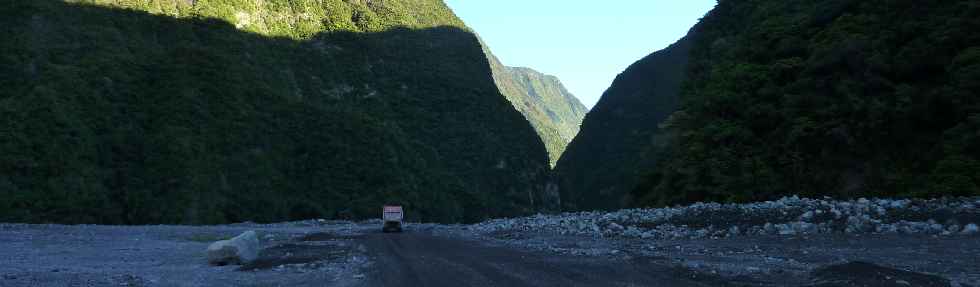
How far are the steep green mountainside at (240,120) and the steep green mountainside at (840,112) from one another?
4829 centimetres

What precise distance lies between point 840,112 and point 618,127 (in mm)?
116683

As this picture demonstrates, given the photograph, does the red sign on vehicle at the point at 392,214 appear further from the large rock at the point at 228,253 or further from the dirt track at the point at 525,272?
the dirt track at the point at 525,272

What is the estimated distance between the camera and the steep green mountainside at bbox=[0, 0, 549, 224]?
195 ft

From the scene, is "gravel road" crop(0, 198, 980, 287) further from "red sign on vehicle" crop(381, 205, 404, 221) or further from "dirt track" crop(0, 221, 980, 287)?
"red sign on vehicle" crop(381, 205, 404, 221)

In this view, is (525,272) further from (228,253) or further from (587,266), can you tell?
(228,253)

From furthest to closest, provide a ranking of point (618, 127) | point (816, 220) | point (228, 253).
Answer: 1. point (618, 127)
2. point (816, 220)
3. point (228, 253)

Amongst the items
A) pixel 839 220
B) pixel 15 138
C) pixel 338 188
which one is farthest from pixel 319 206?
pixel 839 220

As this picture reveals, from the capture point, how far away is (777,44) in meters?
40.5

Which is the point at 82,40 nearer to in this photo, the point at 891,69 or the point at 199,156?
the point at 199,156

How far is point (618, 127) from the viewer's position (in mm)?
147875

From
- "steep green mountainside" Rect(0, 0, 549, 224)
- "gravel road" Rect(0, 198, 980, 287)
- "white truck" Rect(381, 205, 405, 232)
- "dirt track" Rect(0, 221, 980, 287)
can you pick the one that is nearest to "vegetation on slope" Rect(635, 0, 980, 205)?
"gravel road" Rect(0, 198, 980, 287)

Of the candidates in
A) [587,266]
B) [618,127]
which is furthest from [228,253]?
[618,127]

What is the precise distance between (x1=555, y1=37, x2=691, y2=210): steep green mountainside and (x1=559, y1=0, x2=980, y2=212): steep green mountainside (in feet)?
250

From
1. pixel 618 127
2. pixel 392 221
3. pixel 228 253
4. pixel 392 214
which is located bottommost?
pixel 392 221
